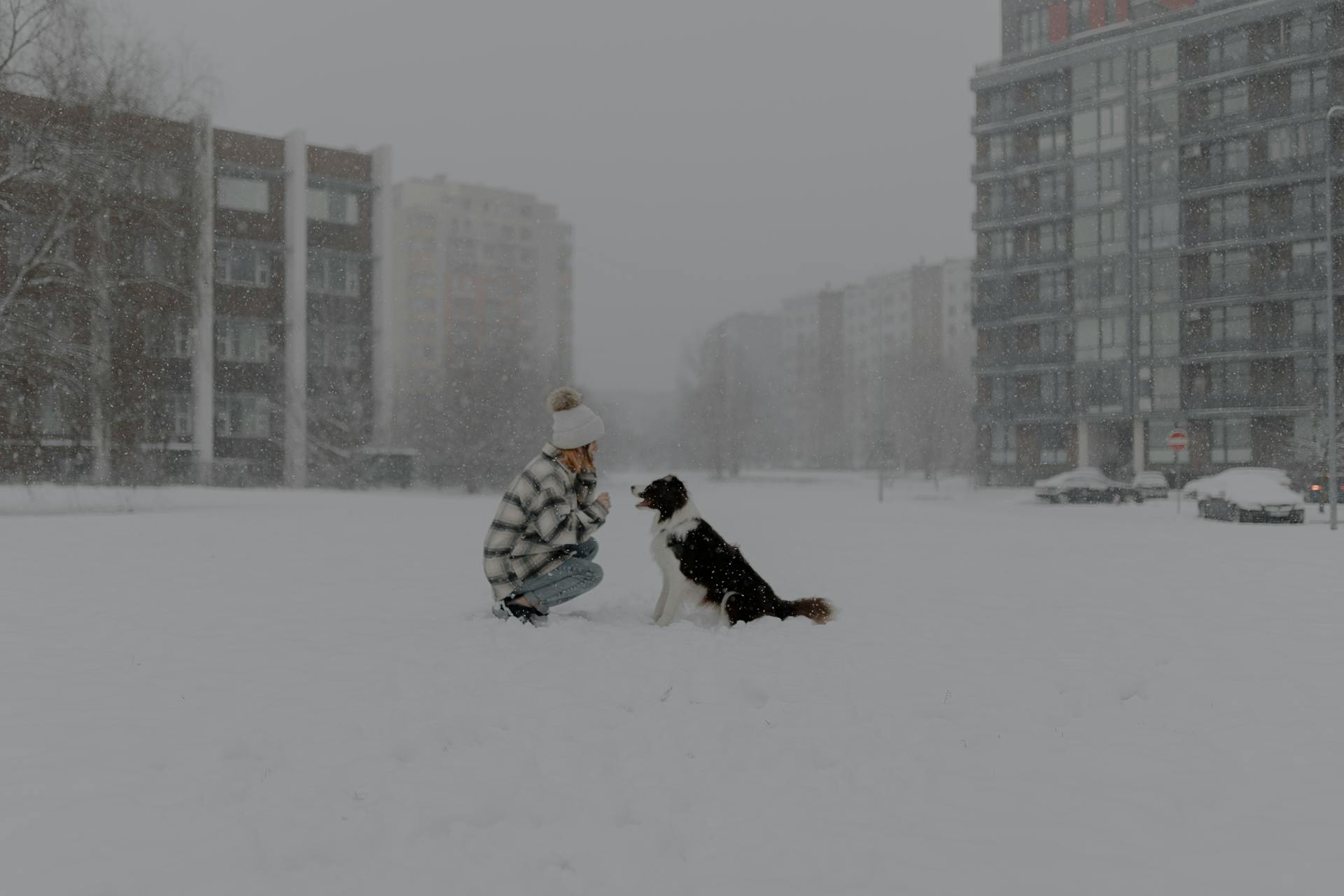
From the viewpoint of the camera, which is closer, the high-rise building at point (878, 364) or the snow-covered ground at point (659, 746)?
the snow-covered ground at point (659, 746)

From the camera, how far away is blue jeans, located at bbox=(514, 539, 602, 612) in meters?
7.07

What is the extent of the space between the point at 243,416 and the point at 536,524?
120ft

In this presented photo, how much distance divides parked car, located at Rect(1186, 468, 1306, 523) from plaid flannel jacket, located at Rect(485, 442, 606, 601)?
904 inches

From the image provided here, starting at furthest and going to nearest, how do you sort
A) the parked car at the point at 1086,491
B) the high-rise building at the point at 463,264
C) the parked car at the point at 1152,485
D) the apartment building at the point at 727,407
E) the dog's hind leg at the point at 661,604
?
the high-rise building at the point at 463,264 → the apartment building at the point at 727,407 → the parked car at the point at 1152,485 → the parked car at the point at 1086,491 → the dog's hind leg at the point at 661,604

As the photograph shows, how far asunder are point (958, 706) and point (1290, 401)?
49205 mm

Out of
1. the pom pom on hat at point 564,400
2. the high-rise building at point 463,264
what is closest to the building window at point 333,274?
the pom pom on hat at point 564,400

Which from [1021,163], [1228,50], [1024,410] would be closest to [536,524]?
[1024,410]

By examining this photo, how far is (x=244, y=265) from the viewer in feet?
135

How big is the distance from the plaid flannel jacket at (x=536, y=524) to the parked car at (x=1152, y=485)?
37.4m

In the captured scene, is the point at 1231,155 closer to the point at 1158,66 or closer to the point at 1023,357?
the point at 1158,66

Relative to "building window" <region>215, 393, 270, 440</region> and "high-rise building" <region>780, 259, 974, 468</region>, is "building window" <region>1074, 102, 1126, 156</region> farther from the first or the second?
"building window" <region>215, 393, 270, 440</region>

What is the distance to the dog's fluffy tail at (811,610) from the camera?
7.47 metres

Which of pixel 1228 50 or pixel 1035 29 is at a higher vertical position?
pixel 1035 29

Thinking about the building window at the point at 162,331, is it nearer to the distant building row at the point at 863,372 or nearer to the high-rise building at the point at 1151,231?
the high-rise building at the point at 1151,231
